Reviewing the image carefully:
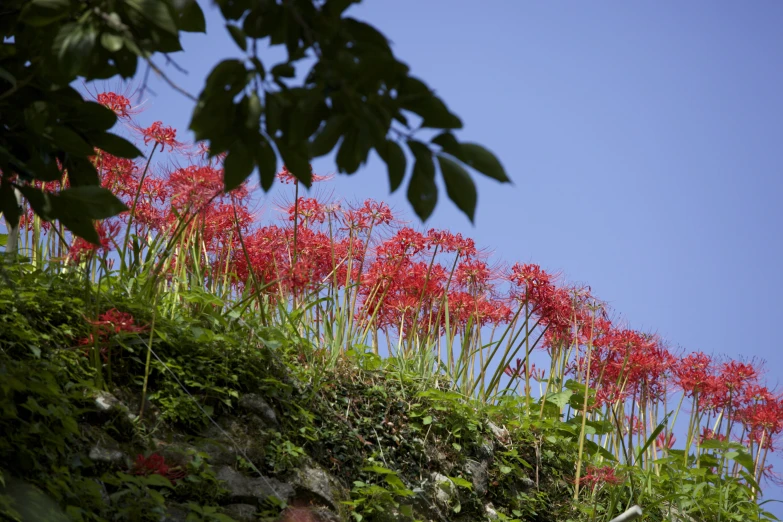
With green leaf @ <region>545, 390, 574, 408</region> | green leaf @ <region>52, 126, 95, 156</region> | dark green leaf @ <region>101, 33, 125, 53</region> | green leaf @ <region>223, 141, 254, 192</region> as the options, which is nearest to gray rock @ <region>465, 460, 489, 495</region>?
green leaf @ <region>545, 390, 574, 408</region>

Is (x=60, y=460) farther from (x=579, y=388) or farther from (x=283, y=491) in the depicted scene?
(x=579, y=388)

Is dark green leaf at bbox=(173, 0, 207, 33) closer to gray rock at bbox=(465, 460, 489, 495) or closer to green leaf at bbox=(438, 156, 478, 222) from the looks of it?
green leaf at bbox=(438, 156, 478, 222)

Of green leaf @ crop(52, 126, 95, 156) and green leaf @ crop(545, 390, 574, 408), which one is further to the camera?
green leaf @ crop(545, 390, 574, 408)

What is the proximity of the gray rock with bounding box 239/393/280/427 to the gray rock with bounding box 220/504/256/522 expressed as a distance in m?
0.55

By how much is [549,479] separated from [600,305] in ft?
3.78

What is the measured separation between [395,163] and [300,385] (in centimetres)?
259

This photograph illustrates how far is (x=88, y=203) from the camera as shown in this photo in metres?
2.19

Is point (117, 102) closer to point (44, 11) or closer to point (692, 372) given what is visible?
point (44, 11)

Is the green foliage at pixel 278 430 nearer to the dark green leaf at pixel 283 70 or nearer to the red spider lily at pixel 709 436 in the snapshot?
the red spider lily at pixel 709 436

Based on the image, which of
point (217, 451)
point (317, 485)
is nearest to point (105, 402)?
point (217, 451)

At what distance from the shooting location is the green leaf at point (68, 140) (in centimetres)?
220

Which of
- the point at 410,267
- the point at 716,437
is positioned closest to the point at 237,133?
the point at 410,267

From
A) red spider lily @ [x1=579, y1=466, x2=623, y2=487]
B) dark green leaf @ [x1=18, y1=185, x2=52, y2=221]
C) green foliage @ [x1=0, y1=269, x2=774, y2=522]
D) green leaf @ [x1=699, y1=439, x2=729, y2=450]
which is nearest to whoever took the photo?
dark green leaf @ [x1=18, y1=185, x2=52, y2=221]

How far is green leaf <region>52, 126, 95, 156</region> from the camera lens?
2203mm
